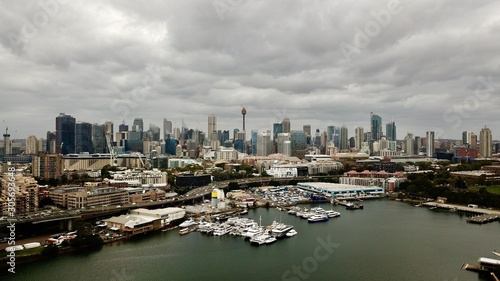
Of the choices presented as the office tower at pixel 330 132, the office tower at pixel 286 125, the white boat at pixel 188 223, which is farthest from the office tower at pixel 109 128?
the office tower at pixel 330 132

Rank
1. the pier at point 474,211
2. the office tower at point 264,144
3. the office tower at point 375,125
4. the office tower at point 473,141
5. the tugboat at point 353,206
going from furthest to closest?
the office tower at point 375,125, the office tower at point 264,144, the office tower at point 473,141, the tugboat at point 353,206, the pier at point 474,211

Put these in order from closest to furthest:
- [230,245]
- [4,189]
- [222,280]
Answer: [222,280] → [230,245] → [4,189]

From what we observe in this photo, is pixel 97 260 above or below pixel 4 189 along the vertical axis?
below

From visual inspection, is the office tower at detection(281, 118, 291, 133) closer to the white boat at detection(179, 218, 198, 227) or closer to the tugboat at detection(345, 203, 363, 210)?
the tugboat at detection(345, 203, 363, 210)

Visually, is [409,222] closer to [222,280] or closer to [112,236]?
[222,280]

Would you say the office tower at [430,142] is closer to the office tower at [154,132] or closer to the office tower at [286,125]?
the office tower at [286,125]

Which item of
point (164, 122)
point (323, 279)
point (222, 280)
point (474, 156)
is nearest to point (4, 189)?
point (222, 280)

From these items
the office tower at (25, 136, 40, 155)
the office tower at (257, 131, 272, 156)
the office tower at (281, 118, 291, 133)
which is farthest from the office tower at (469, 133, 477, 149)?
the office tower at (25, 136, 40, 155)
